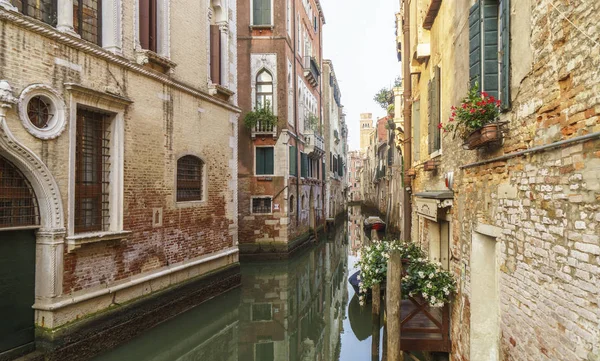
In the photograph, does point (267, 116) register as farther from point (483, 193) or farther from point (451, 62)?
point (483, 193)

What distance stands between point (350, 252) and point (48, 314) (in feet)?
54.8

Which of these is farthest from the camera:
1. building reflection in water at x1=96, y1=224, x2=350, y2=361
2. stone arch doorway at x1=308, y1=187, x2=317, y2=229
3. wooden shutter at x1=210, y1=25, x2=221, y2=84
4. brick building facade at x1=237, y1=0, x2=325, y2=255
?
stone arch doorway at x1=308, y1=187, x2=317, y2=229

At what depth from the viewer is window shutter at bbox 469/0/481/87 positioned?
470 centimetres

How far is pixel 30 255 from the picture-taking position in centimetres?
578

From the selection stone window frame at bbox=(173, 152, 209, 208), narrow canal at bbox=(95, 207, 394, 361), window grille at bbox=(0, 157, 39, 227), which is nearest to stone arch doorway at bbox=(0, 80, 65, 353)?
window grille at bbox=(0, 157, 39, 227)

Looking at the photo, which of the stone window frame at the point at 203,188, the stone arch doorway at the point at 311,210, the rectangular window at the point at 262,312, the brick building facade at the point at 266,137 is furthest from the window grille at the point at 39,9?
the stone arch doorway at the point at 311,210

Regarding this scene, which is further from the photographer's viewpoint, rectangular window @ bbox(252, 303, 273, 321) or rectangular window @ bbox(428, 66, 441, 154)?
rectangular window @ bbox(252, 303, 273, 321)

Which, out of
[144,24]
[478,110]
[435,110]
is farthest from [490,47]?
[144,24]

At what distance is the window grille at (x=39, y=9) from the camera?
18.8 feet

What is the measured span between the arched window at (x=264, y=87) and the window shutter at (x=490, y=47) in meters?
12.3

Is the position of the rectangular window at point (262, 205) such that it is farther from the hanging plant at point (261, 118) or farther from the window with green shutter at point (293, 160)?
the hanging plant at point (261, 118)

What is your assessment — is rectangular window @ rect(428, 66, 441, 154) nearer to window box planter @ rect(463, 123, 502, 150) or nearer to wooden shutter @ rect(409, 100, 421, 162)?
wooden shutter @ rect(409, 100, 421, 162)

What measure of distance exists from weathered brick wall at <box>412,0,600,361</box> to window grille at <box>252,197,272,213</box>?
1154cm

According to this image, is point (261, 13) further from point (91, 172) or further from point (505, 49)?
point (505, 49)
